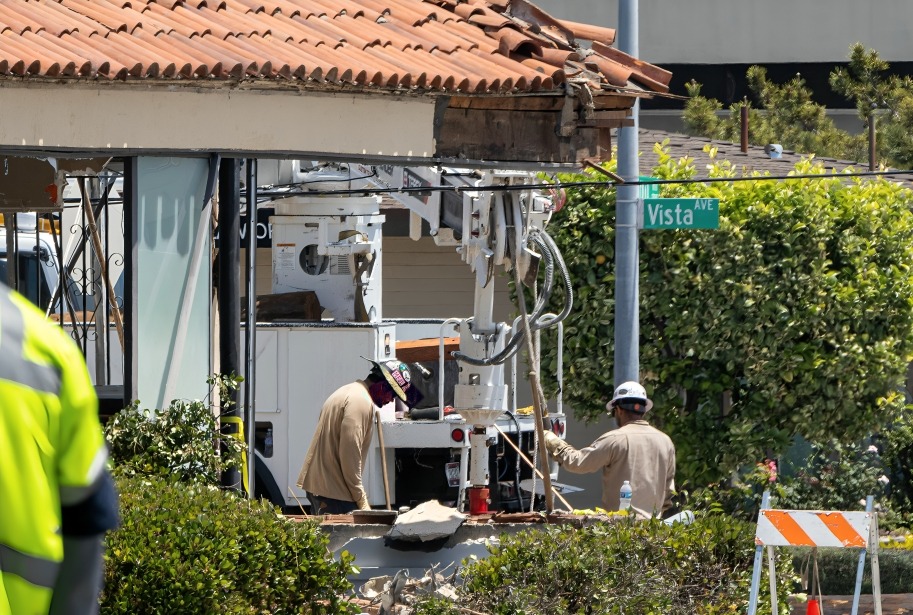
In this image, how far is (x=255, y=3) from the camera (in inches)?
371

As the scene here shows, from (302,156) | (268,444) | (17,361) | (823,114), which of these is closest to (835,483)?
(268,444)

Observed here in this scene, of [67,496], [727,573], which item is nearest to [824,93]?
[727,573]

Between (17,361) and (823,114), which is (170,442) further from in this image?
(823,114)

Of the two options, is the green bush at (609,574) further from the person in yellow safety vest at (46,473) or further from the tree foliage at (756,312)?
the tree foliage at (756,312)

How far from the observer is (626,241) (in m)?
11.1

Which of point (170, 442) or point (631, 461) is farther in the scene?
point (631, 461)

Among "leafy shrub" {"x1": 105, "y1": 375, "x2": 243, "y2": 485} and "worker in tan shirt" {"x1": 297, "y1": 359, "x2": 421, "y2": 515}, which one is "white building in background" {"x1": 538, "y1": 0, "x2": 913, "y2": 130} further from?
"leafy shrub" {"x1": 105, "y1": 375, "x2": 243, "y2": 485}

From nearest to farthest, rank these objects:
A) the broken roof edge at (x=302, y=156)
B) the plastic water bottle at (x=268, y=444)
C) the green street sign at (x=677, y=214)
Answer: the broken roof edge at (x=302, y=156) < the green street sign at (x=677, y=214) < the plastic water bottle at (x=268, y=444)

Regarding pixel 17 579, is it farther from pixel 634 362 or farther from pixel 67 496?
pixel 634 362

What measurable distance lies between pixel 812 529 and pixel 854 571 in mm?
4986

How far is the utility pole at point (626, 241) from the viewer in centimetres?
1113

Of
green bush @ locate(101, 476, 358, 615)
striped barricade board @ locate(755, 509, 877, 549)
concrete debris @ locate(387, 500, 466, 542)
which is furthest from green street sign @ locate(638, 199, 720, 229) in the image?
green bush @ locate(101, 476, 358, 615)

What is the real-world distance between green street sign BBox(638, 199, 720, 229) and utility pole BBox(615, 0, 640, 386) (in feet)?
0.32

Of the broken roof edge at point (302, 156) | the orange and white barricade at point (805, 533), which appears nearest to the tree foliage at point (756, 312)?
the broken roof edge at point (302, 156)
